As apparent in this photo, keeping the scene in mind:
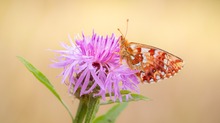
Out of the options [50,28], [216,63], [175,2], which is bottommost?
[216,63]

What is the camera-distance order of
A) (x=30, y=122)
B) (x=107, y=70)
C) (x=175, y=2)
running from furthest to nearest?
(x=175, y=2) → (x=30, y=122) → (x=107, y=70)

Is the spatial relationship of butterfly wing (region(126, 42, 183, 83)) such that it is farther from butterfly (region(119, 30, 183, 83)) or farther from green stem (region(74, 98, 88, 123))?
green stem (region(74, 98, 88, 123))

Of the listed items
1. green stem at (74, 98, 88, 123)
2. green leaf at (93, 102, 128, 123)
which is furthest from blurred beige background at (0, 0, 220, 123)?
green stem at (74, 98, 88, 123)

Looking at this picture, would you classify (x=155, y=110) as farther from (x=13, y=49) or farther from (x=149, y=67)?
(x=149, y=67)

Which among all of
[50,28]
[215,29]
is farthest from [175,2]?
[50,28]

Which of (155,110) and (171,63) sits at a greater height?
(171,63)

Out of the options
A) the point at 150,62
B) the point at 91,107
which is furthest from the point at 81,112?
the point at 150,62

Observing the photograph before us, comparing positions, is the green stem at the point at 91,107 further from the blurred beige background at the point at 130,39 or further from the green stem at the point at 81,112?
the blurred beige background at the point at 130,39

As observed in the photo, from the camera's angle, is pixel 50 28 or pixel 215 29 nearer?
pixel 50 28
